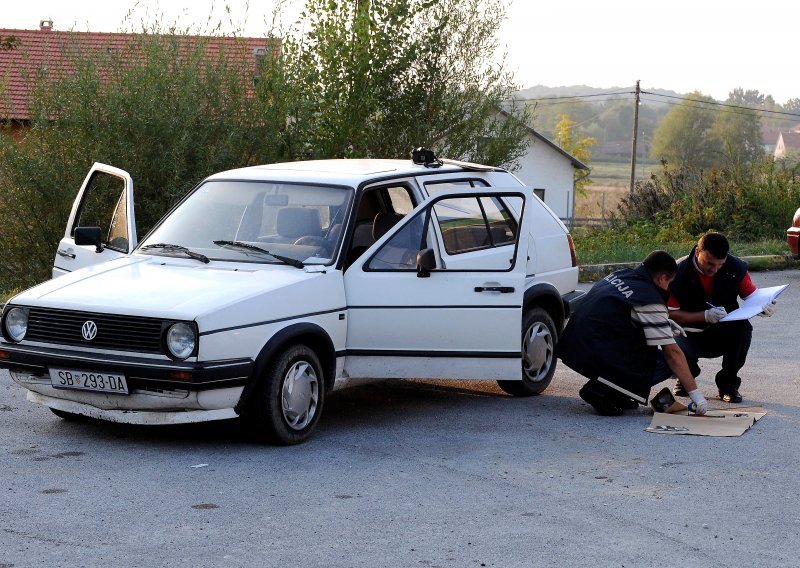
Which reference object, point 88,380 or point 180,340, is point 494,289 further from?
point 88,380

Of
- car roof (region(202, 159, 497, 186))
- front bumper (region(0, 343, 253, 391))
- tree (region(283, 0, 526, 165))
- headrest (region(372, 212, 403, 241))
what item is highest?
tree (region(283, 0, 526, 165))

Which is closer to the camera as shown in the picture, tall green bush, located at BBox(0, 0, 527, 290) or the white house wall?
tall green bush, located at BBox(0, 0, 527, 290)

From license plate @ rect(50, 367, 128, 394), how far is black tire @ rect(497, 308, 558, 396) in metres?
3.32

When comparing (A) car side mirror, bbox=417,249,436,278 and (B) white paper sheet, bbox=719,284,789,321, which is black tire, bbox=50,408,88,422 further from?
(B) white paper sheet, bbox=719,284,789,321

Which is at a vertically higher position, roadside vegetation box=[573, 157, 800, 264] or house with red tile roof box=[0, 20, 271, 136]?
house with red tile roof box=[0, 20, 271, 136]

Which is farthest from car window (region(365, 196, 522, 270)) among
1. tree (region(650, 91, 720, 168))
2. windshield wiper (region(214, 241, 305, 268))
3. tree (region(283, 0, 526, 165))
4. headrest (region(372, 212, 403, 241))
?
tree (region(650, 91, 720, 168))

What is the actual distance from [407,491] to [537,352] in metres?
3.09

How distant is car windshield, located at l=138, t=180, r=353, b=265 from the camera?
26.4ft

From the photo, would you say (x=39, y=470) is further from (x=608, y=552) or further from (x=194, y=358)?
(x=608, y=552)

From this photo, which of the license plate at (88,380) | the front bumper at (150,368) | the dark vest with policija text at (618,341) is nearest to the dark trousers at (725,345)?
the dark vest with policija text at (618,341)

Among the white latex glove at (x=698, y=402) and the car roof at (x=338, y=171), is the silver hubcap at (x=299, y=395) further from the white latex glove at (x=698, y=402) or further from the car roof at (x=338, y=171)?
the white latex glove at (x=698, y=402)

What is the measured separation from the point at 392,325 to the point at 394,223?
0.93 m

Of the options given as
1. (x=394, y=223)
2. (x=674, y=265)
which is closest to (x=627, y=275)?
(x=674, y=265)

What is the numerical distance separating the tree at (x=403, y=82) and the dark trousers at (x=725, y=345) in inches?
382
